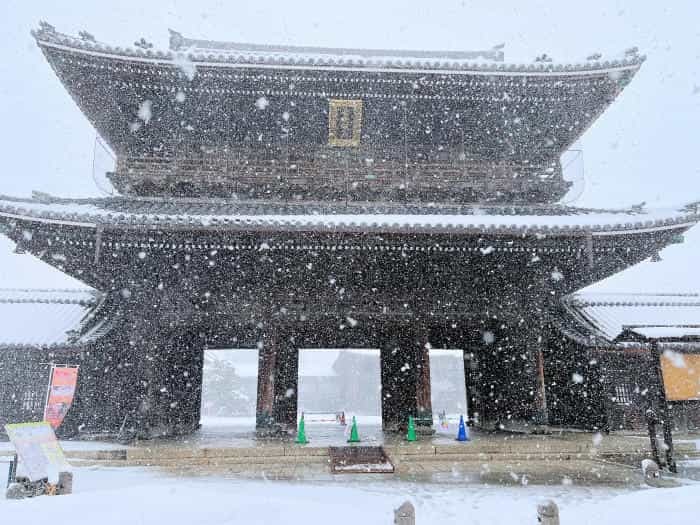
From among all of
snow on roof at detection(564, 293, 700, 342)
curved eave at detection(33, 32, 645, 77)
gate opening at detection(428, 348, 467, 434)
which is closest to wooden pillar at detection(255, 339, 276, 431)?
curved eave at detection(33, 32, 645, 77)

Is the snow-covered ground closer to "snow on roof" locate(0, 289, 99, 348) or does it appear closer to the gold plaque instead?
"snow on roof" locate(0, 289, 99, 348)

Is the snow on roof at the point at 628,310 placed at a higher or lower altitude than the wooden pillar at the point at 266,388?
higher

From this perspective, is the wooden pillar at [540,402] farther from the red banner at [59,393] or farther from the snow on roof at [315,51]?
the red banner at [59,393]

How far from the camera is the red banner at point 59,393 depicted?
1025 centimetres

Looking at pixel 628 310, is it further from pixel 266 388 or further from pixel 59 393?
pixel 59 393

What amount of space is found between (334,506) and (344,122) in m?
8.29

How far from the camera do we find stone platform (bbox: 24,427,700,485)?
7.12 m

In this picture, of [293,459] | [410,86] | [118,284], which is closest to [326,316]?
[293,459]

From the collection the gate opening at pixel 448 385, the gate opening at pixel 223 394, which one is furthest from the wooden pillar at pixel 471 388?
the gate opening at pixel 223 394

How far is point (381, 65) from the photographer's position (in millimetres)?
9750

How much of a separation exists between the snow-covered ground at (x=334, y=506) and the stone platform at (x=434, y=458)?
3.38 feet

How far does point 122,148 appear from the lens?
11.2 metres

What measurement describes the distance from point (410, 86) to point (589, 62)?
3738 millimetres

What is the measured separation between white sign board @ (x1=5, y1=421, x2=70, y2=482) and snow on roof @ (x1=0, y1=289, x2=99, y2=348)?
5839 mm
